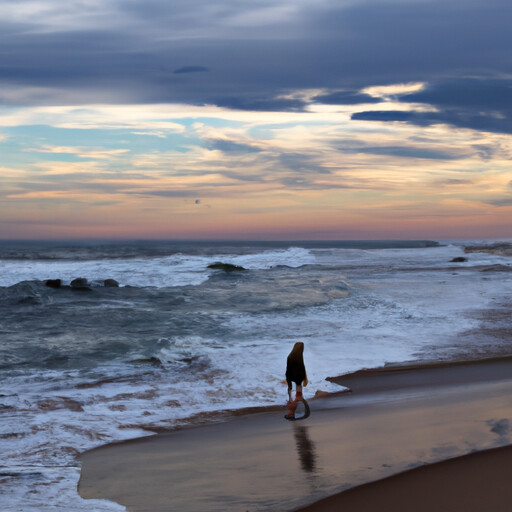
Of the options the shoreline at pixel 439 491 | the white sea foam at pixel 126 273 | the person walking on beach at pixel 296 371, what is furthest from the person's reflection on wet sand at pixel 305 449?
the white sea foam at pixel 126 273

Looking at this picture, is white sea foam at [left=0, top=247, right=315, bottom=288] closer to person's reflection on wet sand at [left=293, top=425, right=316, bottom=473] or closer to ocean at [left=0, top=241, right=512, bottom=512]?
ocean at [left=0, top=241, right=512, bottom=512]

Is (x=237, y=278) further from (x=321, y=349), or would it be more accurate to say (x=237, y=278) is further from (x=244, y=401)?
(x=244, y=401)

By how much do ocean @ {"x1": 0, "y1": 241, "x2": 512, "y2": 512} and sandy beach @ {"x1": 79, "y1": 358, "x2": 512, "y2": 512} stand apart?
0.55 meters

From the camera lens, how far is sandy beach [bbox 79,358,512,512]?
5.13 meters

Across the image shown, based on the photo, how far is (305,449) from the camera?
6480 mm

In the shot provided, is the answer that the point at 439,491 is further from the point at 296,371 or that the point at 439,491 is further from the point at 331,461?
the point at 296,371

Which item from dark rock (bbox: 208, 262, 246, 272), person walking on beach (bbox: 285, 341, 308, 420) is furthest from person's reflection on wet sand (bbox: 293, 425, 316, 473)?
dark rock (bbox: 208, 262, 246, 272)

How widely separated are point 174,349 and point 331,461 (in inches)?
323

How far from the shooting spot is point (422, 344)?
1370 centimetres

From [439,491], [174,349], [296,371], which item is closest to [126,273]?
[174,349]

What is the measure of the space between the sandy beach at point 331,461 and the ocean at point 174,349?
0.55m

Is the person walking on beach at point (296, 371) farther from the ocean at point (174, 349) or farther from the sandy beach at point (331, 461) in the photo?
the ocean at point (174, 349)

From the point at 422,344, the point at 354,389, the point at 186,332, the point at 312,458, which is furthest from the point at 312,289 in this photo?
the point at 312,458

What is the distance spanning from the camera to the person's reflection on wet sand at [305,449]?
19.5 feet
